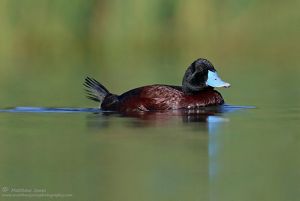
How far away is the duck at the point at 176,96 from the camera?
12.1m

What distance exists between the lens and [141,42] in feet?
75.0

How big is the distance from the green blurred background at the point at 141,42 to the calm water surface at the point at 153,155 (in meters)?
4.35

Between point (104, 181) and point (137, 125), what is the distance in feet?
10.1

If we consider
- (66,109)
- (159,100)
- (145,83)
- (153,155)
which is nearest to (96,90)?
(66,109)

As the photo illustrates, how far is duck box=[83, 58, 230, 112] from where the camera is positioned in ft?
39.6

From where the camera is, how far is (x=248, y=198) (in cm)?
684

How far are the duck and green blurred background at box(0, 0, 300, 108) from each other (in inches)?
105

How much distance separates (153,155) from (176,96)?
3706 mm

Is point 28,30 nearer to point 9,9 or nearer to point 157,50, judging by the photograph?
point 9,9

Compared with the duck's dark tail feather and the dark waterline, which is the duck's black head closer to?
the dark waterline

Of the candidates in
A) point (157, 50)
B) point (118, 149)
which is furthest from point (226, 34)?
point (118, 149)

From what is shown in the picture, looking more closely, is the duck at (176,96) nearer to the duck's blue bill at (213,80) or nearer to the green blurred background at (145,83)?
the duck's blue bill at (213,80)

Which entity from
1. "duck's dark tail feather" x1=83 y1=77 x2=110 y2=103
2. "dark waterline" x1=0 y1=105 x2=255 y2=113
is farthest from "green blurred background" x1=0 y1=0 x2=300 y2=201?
"dark waterline" x1=0 y1=105 x2=255 y2=113

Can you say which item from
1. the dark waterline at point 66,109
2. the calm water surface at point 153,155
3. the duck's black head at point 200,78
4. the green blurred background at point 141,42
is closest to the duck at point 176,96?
the duck's black head at point 200,78
